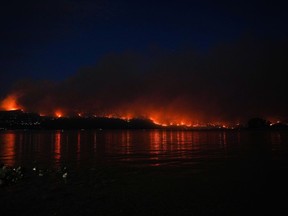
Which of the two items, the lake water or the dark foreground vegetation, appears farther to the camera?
the lake water

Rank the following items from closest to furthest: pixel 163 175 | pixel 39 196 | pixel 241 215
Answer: pixel 241 215 < pixel 39 196 < pixel 163 175

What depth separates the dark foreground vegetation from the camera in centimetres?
2031

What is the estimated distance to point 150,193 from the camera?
985 inches

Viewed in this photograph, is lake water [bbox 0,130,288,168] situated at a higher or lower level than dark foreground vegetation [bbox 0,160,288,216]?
higher

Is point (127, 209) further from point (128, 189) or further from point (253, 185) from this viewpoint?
point (253, 185)

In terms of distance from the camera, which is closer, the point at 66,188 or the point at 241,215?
A: the point at 241,215

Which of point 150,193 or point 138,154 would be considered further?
point 138,154

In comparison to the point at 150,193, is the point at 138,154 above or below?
above

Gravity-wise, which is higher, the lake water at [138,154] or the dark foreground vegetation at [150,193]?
the lake water at [138,154]

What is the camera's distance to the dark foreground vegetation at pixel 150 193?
20.3 metres

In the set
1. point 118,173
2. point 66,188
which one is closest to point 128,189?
point 66,188

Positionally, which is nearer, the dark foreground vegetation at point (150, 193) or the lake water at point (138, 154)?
the dark foreground vegetation at point (150, 193)

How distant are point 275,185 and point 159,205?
40.3ft

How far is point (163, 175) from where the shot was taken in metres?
34.1
